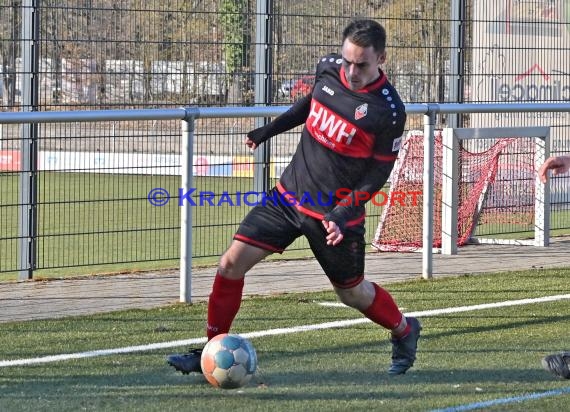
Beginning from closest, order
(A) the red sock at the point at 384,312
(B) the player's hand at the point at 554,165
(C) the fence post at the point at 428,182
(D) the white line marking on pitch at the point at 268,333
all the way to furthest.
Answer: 1. (B) the player's hand at the point at 554,165
2. (A) the red sock at the point at 384,312
3. (D) the white line marking on pitch at the point at 268,333
4. (C) the fence post at the point at 428,182

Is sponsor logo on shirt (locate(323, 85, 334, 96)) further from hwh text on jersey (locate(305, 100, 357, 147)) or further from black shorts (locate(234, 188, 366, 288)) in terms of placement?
black shorts (locate(234, 188, 366, 288))

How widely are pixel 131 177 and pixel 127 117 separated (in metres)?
2.18

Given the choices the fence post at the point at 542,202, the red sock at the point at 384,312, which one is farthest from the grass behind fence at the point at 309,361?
the fence post at the point at 542,202

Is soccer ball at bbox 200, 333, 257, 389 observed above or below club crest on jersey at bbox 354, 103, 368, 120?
below

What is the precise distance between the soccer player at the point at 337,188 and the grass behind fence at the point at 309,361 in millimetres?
333

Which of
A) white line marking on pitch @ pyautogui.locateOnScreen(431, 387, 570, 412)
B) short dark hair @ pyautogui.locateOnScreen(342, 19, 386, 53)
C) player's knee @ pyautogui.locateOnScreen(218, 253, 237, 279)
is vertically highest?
short dark hair @ pyautogui.locateOnScreen(342, 19, 386, 53)

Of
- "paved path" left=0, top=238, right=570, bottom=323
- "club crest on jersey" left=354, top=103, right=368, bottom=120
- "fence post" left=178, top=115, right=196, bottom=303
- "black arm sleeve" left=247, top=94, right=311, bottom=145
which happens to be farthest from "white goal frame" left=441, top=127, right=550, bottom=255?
"club crest on jersey" left=354, top=103, right=368, bottom=120

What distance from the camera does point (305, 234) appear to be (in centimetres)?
703

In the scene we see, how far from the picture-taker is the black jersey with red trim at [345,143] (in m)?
6.88

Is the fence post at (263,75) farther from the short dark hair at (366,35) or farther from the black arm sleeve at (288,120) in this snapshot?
the short dark hair at (366,35)

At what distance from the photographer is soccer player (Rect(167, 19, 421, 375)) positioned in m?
6.85

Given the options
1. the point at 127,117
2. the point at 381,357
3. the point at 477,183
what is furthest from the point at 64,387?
the point at 477,183

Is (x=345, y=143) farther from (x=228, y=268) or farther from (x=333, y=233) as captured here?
(x=228, y=268)

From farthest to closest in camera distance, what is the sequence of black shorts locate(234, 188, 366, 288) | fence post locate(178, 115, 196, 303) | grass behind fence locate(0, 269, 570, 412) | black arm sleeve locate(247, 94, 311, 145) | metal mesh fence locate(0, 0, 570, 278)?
metal mesh fence locate(0, 0, 570, 278), fence post locate(178, 115, 196, 303), black arm sleeve locate(247, 94, 311, 145), black shorts locate(234, 188, 366, 288), grass behind fence locate(0, 269, 570, 412)
